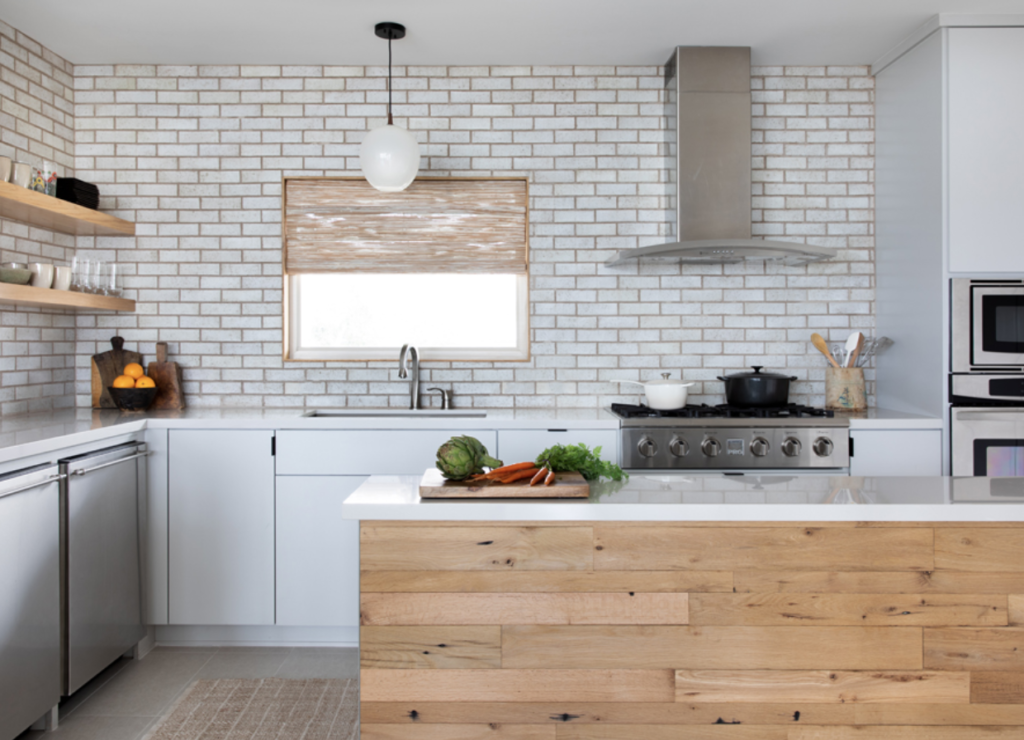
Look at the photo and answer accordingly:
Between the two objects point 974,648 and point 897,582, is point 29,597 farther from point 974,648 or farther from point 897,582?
point 974,648

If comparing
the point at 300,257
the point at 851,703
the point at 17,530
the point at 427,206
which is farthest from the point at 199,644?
the point at 851,703

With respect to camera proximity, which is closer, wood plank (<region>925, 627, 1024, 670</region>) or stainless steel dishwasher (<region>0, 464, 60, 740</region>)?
wood plank (<region>925, 627, 1024, 670</region>)

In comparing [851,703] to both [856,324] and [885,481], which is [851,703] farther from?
[856,324]

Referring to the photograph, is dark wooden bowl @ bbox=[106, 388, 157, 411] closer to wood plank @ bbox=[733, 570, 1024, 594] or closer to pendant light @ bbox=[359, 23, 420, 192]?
pendant light @ bbox=[359, 23, 420, 192]

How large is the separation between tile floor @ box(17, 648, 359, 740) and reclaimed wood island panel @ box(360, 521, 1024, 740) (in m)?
1.36

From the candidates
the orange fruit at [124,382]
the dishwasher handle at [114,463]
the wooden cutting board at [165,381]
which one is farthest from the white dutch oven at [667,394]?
the orange fruit at [124,382]

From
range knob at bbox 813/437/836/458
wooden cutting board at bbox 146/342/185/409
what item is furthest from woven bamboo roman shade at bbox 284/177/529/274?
range knob at bbox 813/437/836/458

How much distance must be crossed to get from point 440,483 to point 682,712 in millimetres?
763

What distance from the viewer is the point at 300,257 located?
11.8 ft

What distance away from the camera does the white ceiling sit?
295cm

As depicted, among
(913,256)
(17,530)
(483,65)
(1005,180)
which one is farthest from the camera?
(483,65)

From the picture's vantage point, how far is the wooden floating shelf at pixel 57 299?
8.76 ft

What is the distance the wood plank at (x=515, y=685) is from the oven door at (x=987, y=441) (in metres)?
2.12

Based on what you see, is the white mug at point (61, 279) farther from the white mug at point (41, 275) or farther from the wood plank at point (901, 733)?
the wood plank at point (901, 733)
